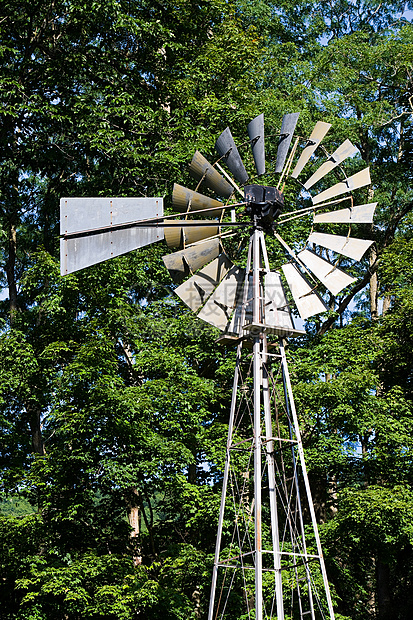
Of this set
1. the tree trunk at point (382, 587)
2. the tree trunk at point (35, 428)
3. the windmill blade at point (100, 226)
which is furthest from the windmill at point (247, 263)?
the tree trunk at point (382, 587)

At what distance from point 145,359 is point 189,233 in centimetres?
648

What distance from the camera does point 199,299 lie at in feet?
24.6

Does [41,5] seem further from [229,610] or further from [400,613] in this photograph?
[400,613]

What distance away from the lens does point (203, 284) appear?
7.55 metres

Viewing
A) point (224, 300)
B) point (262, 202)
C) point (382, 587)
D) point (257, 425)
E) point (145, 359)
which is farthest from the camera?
point (382, 587)

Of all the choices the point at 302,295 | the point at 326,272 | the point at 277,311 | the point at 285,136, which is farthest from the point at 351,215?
the point at 277,311

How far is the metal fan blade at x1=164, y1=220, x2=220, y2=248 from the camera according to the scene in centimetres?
719

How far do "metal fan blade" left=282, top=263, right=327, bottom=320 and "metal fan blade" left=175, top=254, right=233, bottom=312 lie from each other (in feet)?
2.21

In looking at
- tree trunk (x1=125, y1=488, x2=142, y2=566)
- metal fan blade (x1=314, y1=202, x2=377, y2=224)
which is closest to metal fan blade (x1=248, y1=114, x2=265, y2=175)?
metal fan blade (x1=314, y1=202, x2=377, y2=224)

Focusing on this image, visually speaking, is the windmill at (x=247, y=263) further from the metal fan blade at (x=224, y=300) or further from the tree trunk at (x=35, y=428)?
the tree trunk at (x=35, y=428)

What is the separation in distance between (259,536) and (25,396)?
8.72m

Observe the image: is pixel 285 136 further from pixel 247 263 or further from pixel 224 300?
pixel 224 300

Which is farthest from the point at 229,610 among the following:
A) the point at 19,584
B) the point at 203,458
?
the point at 19,584

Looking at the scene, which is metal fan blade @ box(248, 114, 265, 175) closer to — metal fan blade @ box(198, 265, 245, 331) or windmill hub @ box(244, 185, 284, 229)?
windmill hub @ box(244, 185, 284, 229)
